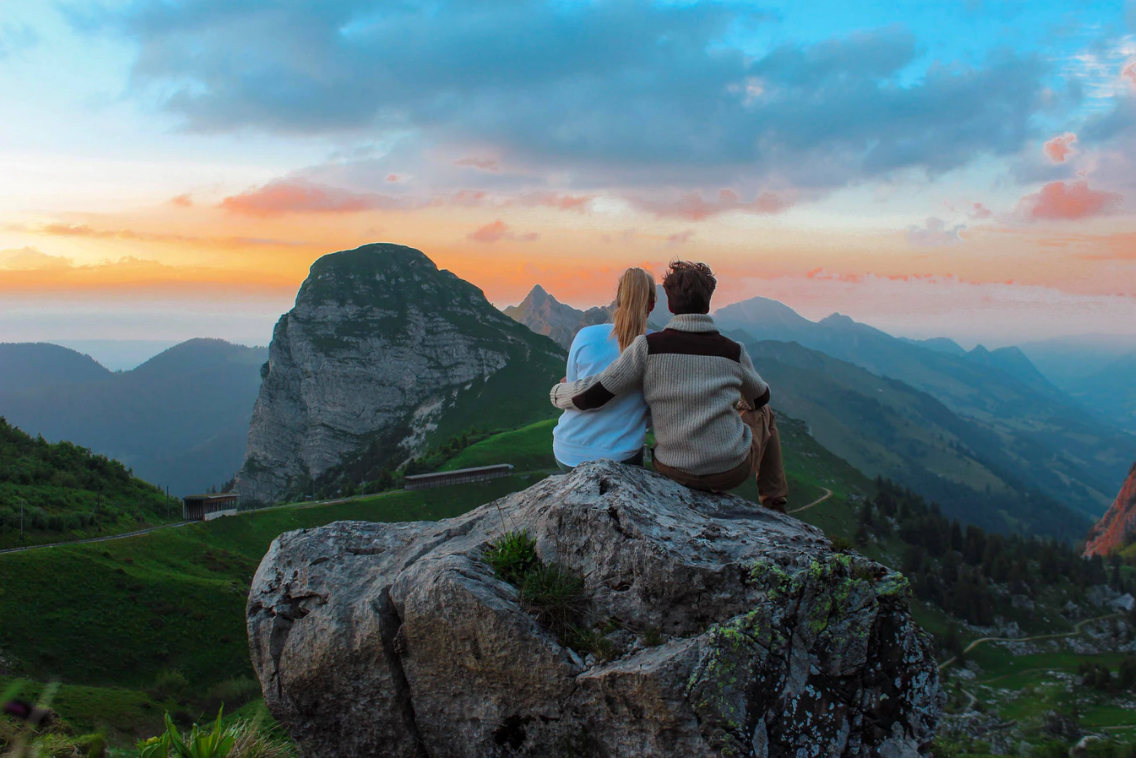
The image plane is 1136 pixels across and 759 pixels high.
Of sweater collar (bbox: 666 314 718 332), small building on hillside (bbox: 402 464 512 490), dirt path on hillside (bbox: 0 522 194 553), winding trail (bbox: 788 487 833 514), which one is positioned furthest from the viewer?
winding trail (bbox: 788 487 833 514)

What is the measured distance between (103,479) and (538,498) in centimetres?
10958

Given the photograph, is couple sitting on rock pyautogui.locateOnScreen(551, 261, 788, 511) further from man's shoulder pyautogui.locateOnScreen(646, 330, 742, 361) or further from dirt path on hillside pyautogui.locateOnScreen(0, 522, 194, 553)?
dirt path on hillside pyautogui.locateOnScreen(0, 522, 194, 553)

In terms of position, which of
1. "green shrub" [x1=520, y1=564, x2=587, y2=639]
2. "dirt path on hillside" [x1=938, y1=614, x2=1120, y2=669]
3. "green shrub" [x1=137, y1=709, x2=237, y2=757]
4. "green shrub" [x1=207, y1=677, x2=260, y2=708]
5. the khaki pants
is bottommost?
"dirt path on hillside" [x1=938, y1=614, x2=1120, y2=669]

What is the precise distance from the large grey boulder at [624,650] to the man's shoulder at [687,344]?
1942 mm

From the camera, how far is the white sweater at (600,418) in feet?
32.7

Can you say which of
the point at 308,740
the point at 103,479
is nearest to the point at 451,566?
the point at 308,740

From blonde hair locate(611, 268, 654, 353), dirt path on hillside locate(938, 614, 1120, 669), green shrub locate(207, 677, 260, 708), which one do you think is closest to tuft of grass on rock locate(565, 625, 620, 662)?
blonde hair locate(611, 268, 654, 353)

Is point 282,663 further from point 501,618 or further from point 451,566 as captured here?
point 501,618

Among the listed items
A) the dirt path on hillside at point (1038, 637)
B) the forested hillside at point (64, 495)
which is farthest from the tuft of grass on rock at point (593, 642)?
the dirt path on hillside at point (1038, 637)

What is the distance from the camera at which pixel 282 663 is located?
966 centimetres

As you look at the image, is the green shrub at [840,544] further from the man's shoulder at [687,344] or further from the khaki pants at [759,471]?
the man's shoulder at [687,344]

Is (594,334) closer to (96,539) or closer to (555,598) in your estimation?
(555,598)

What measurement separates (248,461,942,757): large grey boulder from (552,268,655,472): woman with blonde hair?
60 cm

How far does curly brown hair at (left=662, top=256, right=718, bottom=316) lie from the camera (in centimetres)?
948
